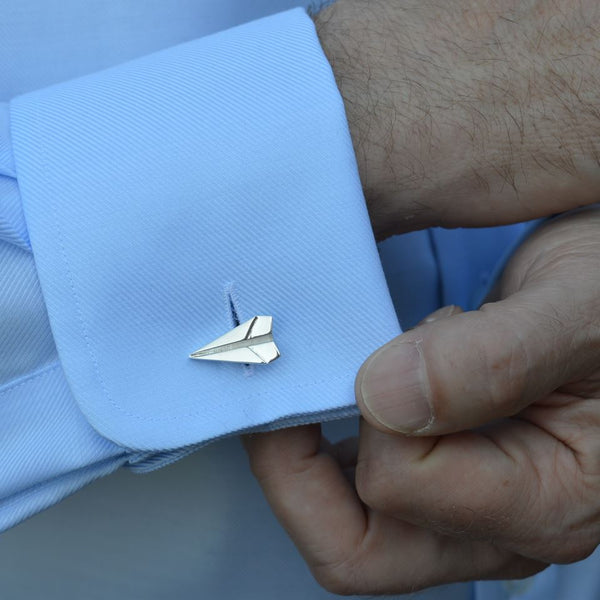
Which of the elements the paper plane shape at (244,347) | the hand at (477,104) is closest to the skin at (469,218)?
the hand at (477,104)

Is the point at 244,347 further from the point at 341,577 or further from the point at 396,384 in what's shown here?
the point at 341,577

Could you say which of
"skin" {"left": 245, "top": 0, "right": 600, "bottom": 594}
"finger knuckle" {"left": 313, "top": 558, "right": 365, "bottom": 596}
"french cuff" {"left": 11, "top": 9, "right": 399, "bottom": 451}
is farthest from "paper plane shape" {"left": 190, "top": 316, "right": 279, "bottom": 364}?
"finger knuckle" {"left": 313, "top": 558, "right": 365, "bottom": 596}

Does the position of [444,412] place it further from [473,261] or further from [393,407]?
[473,261]

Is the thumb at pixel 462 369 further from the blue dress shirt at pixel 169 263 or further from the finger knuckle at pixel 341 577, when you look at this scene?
the finger knuckle at pixel 341 577

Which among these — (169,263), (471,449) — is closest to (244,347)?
(169,263)

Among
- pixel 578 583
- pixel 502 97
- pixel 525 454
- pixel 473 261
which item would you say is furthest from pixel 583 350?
pixel 578 583

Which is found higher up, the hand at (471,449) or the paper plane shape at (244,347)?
the paper plane shape at (244,347)
